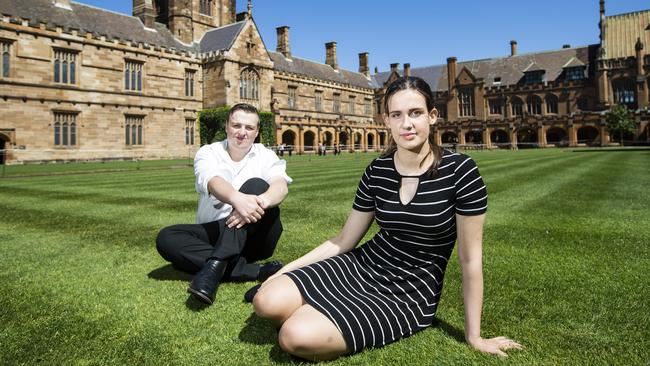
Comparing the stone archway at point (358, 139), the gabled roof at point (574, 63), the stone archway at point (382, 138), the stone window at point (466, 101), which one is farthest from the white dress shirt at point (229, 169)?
the gabled roof at point (574, 63)

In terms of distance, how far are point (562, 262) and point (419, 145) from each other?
2256mm

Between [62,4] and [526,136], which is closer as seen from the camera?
[62,4]

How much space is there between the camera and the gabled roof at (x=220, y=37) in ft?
114

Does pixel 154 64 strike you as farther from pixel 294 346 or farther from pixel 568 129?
pixel 568 129

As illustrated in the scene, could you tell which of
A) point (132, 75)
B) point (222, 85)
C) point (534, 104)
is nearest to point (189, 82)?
point (222, 85)

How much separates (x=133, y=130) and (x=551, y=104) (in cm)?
4642

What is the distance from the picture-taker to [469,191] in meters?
2.23

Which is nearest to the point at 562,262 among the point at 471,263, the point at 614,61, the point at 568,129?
the point at 471,263

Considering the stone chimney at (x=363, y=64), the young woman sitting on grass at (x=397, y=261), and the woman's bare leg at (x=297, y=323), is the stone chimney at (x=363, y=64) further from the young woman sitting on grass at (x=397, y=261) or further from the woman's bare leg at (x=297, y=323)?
the woman's bare leg at (x=297, y=323)

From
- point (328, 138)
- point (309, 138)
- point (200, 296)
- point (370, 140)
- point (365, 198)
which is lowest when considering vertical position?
point (200, 296)

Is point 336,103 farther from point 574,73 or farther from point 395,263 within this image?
point 395,263

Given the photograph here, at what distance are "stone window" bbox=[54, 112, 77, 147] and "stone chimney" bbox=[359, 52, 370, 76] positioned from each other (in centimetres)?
4119

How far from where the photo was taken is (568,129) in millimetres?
48625

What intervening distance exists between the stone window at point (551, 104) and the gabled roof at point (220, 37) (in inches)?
1486
